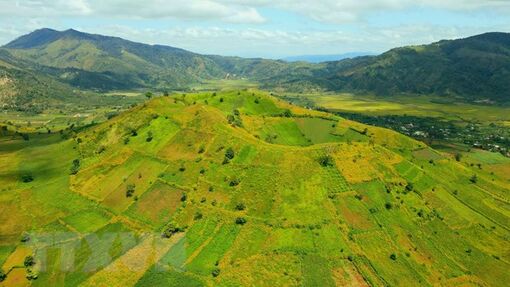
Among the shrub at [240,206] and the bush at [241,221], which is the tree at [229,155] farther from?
the bush at [241,221]

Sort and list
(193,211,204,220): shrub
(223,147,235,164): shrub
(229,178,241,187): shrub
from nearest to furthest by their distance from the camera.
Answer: (193,211,204,220): shrub, (229,178,241,187): shrub, (223,147,235,164): shrub

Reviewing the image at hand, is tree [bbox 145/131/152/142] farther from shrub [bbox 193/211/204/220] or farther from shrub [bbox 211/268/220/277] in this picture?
shrub [bbox 211/268/220/277]

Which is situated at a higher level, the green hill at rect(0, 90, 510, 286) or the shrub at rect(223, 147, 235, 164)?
the shrub at rect(223, 147, 235, 164)

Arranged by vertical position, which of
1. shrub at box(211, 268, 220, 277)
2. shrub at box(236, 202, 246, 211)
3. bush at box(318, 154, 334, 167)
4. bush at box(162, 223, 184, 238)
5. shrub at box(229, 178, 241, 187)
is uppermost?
bush at box(318, 154, 334, 167)

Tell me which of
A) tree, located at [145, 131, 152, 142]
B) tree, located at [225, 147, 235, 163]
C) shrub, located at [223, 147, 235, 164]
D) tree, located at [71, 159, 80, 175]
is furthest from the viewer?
tree, located at [145, 131, 152, 142]

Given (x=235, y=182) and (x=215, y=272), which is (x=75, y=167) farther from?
(x=215, y=272)

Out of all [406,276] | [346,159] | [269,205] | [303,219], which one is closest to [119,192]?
[269,205]

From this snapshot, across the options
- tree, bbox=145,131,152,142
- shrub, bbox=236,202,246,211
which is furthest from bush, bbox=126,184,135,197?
shrub, bbox=236,202,246,211

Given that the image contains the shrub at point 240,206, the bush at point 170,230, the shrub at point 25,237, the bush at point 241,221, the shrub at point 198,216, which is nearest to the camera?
the bush at point 241,221

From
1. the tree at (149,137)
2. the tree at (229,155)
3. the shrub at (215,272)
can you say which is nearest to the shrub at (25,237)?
the tree at (149,137)
